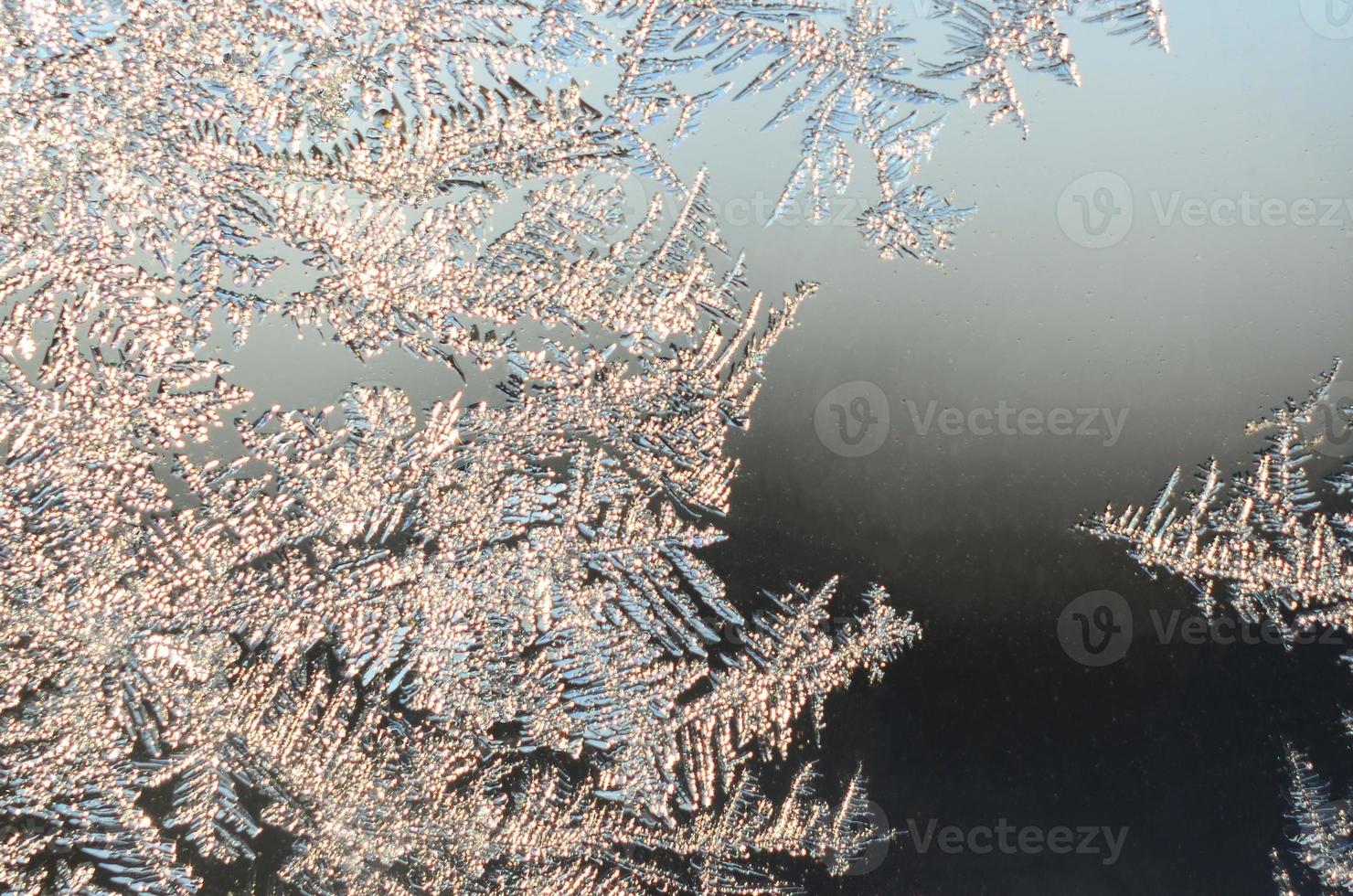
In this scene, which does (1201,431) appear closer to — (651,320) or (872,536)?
(872,536)

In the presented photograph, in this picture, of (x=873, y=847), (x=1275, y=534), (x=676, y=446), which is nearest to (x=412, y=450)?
(x=676, y=446)

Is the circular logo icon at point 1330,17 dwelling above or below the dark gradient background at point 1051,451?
above

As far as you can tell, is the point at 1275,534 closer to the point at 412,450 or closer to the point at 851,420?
the point at 851,420

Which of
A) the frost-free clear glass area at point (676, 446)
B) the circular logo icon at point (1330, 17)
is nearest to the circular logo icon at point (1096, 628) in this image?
the frost-free clear glass area at point (676, 446)

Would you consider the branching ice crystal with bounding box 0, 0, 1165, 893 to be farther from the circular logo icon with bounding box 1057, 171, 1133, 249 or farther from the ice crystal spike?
the ice crystal spike

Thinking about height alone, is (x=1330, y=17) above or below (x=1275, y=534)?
above

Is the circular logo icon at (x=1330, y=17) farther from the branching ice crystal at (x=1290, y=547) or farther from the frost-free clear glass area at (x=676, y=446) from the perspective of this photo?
the branching ice crystal at (x=1290, y=547)
